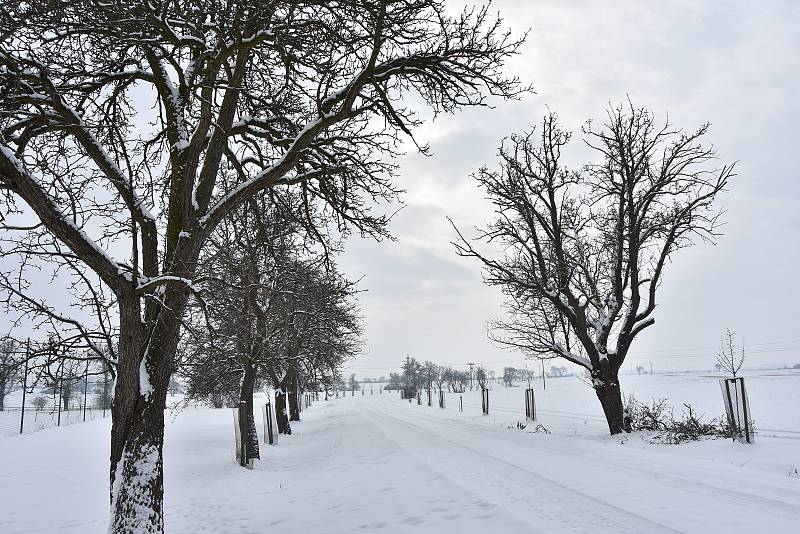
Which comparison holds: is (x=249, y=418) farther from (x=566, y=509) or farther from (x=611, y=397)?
(x=611, y=397)

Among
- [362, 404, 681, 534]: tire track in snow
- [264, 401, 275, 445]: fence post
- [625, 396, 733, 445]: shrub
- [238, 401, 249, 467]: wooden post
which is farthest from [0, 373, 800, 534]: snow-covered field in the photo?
[264, 401, 275, 445]: fence post

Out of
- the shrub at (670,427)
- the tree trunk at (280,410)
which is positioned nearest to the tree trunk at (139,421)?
the shrub at (670,427)

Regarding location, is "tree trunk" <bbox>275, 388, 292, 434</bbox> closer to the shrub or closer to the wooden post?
the wooden post

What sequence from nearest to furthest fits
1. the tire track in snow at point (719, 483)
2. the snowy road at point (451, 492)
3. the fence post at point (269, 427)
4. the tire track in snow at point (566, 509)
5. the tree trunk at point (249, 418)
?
the tire track in snow at point (566, 509) → the snowy road at point (451, 492) → the tire track in snow at point (719, 483) → the tree trunk at point (249, 418) → the fence post at point (269, 427)

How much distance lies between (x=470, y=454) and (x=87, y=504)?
8.87 metres

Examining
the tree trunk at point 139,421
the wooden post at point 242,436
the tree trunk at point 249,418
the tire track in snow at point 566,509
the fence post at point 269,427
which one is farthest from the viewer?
the fence post at point 269,427

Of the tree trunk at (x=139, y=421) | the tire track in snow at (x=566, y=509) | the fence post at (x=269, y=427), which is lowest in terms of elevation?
the fence post at (x=269, y=427)

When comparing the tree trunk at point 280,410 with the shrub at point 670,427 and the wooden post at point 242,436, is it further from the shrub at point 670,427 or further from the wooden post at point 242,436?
the shrub at point 670,427

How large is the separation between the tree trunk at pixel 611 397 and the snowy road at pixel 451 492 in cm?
118

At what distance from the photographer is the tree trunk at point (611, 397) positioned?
15.4 metres

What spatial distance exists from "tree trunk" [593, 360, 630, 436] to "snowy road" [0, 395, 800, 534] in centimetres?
118

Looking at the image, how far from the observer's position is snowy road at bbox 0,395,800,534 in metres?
6.04

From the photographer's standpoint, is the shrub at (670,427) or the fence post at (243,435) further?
the fence post at (243,435)

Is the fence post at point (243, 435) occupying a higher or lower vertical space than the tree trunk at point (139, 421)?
lower
